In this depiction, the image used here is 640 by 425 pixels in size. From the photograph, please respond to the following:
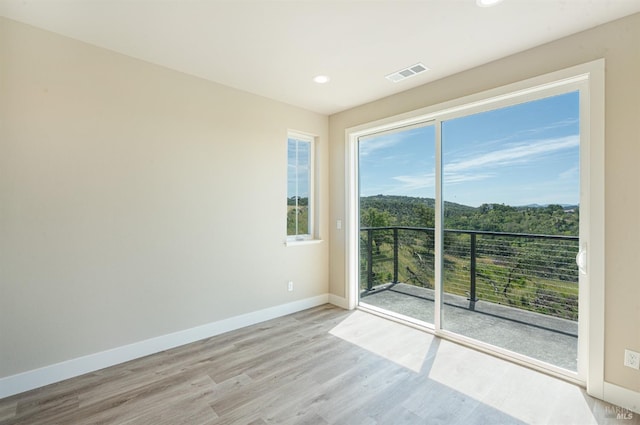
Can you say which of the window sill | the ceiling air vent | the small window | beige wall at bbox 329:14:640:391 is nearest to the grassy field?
beige wall at bbox 329:14:640:391

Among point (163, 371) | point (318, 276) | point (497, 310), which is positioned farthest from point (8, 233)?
point (497, 310)

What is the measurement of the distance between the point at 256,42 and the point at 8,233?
2.37 m

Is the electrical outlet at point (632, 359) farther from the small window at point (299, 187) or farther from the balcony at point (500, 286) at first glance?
the small window at point (299, 187)

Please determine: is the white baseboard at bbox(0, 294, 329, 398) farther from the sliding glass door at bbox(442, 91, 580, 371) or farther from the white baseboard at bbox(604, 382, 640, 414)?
the white baseboard at bbox(604, 382, 640, 414)

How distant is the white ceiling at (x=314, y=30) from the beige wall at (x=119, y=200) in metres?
0.33

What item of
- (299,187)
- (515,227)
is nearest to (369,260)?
(299,187)

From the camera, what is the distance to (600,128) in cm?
218

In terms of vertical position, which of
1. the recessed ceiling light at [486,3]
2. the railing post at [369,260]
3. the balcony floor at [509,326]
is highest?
the recessed ceiling light at [486,3]

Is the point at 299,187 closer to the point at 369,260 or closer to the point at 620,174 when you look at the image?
the point at 369,260

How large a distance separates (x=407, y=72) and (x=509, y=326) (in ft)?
8.89

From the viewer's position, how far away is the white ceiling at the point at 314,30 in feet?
6.61

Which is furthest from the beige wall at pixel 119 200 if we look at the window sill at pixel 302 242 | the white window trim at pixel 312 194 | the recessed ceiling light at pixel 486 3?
the recessed ceiling light at pixel 486 3

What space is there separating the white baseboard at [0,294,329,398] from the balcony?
1.74 meters

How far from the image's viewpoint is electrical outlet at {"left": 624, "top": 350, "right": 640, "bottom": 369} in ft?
6.72
